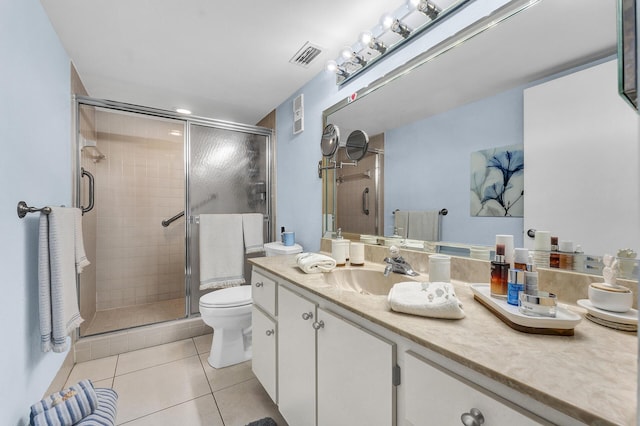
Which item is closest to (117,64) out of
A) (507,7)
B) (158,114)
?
(158,114)

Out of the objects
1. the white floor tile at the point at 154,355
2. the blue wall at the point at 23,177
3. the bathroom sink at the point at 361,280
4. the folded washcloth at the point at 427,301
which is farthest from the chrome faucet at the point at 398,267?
the white floor tile at the point at 154,355

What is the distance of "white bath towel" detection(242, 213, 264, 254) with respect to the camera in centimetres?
261

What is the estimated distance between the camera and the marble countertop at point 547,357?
413 mm

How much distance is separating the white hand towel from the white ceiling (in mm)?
1082

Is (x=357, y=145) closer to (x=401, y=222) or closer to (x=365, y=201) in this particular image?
(x=365, y=201)

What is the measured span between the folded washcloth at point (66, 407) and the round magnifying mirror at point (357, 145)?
188 centimetres

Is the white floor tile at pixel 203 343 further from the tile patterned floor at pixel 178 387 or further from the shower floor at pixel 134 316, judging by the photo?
the shower floor at pixel 134 316

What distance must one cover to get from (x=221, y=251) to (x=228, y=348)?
2.81ft

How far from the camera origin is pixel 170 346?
223 centimetres

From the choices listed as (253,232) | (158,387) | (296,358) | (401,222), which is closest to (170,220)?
(253,232)

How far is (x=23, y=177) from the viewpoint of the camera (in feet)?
3.96

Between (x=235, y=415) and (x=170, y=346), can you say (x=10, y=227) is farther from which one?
(x=170, y=346)

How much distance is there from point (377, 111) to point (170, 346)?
2.42 m

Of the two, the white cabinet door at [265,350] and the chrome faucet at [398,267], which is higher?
the chrome faucet at [398,267]
